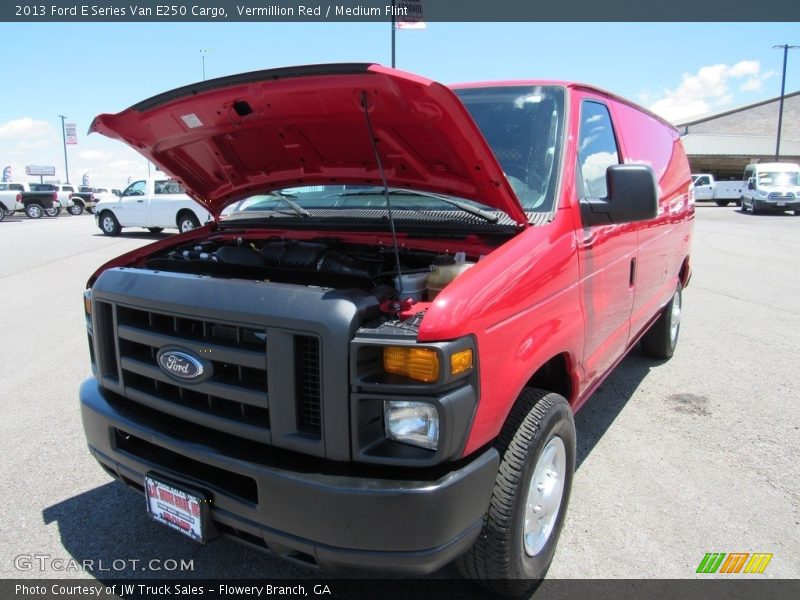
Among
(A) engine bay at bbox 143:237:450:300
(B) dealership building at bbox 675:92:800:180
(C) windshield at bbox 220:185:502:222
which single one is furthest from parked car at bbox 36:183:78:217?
(B) dealership building at bbox 675:92:800:180

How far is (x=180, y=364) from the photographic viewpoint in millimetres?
2150

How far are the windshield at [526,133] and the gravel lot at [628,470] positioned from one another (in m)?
1.68

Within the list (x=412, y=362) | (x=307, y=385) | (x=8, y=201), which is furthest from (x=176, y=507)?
(x=8, y=201)

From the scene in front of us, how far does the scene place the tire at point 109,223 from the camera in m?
18.0

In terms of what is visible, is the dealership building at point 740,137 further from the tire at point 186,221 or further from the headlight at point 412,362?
the headlight at point 412,362

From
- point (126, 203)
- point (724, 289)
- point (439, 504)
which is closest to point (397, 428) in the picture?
point (439, 504)

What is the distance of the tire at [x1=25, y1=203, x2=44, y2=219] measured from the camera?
32888mm

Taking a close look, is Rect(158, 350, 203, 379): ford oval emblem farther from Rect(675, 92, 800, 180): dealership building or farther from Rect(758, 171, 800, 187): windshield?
Rect(675, 92, 800, 180): dealership building

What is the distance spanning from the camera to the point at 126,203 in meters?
17.5

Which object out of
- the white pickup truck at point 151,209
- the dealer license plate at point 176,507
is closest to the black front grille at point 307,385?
the dealer license plate at point 176,507

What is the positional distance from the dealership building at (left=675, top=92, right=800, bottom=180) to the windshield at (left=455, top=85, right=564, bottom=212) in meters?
48.0

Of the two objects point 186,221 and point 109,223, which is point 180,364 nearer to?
point 186,221

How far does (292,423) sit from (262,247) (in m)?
1.36

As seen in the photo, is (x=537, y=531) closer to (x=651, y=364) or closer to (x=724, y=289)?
(x=651, y=364)
